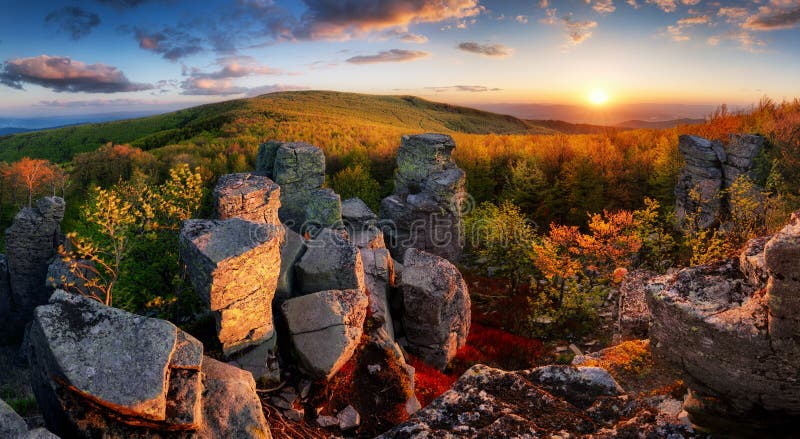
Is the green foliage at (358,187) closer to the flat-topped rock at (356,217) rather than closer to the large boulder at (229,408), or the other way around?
the flat-topped rock at (356,217)

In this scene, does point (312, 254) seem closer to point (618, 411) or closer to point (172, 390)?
point (172, 390)

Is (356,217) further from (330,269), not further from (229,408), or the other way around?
(229,408)

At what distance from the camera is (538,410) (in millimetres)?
5109

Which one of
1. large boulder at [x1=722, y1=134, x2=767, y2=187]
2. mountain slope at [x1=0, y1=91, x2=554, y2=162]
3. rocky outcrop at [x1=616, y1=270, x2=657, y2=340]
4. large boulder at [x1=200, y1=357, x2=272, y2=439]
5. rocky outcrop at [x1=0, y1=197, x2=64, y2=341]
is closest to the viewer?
large boulder at [x1=200, y1=357, x2=272, y2=439]

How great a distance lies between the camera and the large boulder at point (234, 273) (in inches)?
452

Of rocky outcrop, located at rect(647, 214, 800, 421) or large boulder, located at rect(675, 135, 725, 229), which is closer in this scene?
rocky outcrop, located at rect(647, 214, 800, 421)

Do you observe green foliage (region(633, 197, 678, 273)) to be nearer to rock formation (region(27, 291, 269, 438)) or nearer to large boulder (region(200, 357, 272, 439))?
large boulder (region(200, 357, 272, 439))

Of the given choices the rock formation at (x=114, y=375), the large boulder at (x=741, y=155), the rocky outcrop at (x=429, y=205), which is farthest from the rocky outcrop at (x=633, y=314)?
the rock formation at (x=114, y=375)

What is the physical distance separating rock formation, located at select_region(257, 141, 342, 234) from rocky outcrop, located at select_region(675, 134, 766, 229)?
25245 mm

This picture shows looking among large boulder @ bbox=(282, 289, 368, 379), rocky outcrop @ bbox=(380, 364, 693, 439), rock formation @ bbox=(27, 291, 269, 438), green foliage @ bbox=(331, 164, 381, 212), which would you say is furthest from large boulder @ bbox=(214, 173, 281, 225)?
green foliage @ bbox=(331, 164, 381, 212)

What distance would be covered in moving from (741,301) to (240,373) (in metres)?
9.76

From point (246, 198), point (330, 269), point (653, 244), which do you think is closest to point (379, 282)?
point (330, 269)

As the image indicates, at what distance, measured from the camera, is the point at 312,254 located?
17734mm

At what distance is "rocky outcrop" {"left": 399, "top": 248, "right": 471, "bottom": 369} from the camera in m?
20.9
